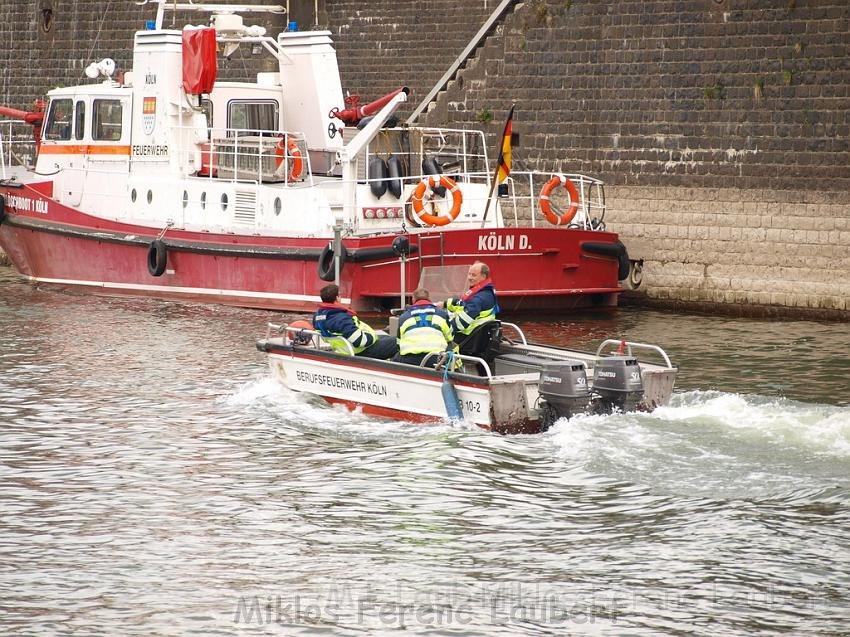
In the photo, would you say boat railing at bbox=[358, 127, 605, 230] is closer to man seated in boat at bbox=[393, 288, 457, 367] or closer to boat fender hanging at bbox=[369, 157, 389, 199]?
boat fender hanging at bbox=[369, 157, 389, 199]

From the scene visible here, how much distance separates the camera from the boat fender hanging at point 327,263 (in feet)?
58.2

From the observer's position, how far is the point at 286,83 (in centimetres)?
2103

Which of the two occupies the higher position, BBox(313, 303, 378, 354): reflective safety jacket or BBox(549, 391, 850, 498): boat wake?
BBox(313, 303, 378, 354): reflective safety jacket

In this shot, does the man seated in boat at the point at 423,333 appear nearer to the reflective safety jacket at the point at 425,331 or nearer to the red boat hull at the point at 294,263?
the reflective safety jacket at the point at 425,331

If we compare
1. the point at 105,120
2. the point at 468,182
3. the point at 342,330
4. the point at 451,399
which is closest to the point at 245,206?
the point at 468,182

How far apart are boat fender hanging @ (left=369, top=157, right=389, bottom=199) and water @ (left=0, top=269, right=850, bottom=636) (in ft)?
16.8

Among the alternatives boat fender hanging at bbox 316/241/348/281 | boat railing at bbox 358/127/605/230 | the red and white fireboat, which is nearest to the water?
boat fender hanging at bbox 316/241/348/281

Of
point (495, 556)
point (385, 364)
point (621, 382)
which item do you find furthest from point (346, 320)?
point (495, 556)

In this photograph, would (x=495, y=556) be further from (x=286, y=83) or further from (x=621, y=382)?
(x=286, y=83)

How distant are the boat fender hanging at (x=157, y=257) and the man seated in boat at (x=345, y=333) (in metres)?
7.10

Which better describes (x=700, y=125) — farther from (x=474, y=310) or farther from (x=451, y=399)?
(x=451, y=399)

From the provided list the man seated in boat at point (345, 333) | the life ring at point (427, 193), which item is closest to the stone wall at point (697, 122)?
the life ring at point (427, 193)

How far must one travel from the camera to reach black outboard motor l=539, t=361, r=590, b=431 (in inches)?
436

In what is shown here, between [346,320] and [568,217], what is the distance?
7148mm
